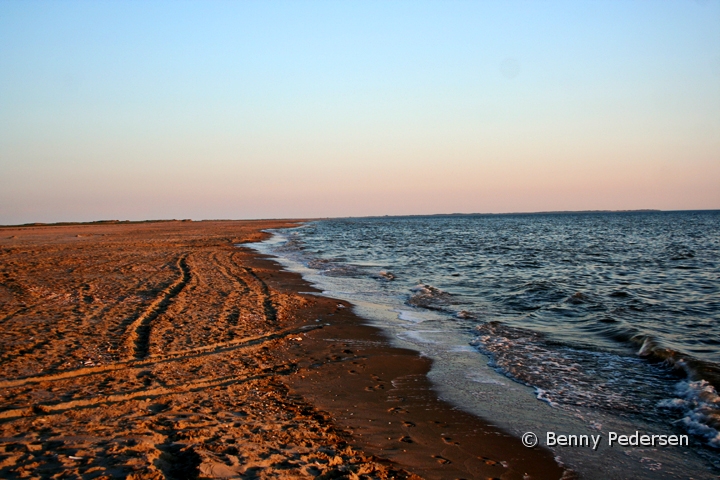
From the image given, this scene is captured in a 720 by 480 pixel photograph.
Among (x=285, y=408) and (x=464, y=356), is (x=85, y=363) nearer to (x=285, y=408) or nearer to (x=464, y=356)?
(x=285, y=408)

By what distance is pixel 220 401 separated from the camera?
5.65 meters

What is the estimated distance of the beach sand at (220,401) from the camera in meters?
4.19

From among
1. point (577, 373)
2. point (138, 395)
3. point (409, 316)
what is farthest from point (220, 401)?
point (409, 316)

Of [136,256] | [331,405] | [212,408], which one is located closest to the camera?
[212,408]

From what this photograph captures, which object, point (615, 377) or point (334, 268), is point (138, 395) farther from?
point (334, 268)

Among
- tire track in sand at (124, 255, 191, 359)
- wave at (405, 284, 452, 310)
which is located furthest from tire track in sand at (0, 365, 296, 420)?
wave at (405, 284, 452, 310)

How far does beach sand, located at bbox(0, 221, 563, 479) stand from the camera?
419 centimetres

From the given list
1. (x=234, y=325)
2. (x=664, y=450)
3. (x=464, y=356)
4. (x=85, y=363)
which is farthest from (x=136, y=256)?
(x=664, y=450)

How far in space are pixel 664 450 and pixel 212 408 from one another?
4.90 meters

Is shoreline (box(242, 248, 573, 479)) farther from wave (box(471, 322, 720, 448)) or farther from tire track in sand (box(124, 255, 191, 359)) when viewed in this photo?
tire track in sand (box(124, 255, 191, 359))

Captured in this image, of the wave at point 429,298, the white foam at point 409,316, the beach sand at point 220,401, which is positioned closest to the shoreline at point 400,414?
the beach sand at point 220,401

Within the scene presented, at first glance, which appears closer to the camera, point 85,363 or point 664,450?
point 664,450

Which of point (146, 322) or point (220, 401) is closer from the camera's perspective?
point (220, 401)

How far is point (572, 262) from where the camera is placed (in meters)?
24.6
